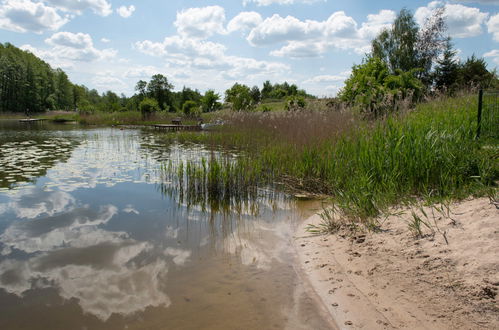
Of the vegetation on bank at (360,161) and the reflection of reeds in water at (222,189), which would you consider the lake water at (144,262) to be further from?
the vegetation on bank at (360,161)

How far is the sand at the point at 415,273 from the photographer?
94.7 inches

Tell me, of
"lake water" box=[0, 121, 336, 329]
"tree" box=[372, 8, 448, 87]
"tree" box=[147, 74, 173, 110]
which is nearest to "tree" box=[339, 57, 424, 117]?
"lake water" box=[0, 121, 336, 329]

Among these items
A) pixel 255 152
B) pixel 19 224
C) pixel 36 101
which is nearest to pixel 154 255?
pixel 19 224

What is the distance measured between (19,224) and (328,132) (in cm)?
573

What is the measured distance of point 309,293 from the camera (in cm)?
303

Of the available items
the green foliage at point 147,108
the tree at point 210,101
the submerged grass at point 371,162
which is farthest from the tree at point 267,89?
the submerged grass at point 371,162

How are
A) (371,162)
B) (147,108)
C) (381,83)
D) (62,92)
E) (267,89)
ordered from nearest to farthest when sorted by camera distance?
(371,162), (381,83), (147,108), (267,89), (62,92)

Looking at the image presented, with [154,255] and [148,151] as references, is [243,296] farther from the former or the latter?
[148,151]

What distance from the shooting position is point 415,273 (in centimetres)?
289

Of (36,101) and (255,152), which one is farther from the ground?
(36,101)

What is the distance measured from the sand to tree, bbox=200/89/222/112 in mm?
34049

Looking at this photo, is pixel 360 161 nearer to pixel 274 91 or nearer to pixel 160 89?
pixel 160 89

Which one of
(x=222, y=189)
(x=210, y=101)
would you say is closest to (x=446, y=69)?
(x=210, y=101)

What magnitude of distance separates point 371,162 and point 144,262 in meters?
3.68
